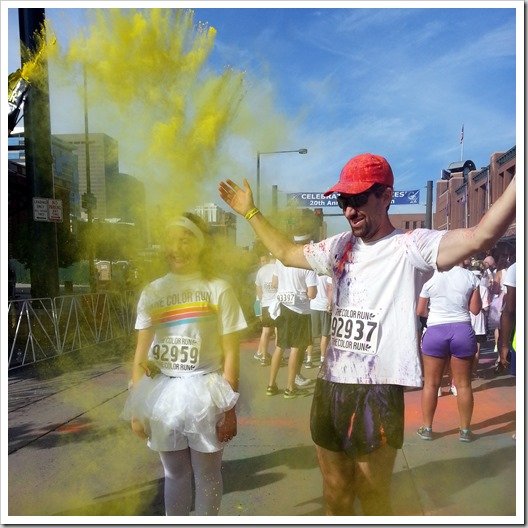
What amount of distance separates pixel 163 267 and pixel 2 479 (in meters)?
1.57

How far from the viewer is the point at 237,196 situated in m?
2.53

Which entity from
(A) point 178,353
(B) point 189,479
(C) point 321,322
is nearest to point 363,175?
(A) point 178,353

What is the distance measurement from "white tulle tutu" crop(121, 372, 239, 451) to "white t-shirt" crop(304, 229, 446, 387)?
1.63 ft

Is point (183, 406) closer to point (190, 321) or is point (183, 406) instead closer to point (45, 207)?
point (190, 321)

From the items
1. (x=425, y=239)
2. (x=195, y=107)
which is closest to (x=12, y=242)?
(x=195, y=107)

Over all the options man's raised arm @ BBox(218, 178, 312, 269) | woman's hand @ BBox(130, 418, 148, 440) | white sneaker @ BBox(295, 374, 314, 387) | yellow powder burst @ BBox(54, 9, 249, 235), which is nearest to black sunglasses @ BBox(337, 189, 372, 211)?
man's raised arm @ BBox(218, 178, 312, 269)

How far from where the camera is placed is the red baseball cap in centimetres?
213

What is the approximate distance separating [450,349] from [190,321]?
238 centimetres

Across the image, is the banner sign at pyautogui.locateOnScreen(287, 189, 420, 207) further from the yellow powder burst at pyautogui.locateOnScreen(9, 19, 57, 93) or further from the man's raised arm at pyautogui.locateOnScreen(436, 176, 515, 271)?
the yellow powder burst at pyautogui.locateOnScreen(9, 19, 57, 93)

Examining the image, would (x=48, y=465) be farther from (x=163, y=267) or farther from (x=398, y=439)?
(x=398, y=439)

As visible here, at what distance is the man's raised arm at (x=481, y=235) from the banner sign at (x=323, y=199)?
0.62m

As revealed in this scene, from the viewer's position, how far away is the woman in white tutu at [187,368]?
2.28 metres

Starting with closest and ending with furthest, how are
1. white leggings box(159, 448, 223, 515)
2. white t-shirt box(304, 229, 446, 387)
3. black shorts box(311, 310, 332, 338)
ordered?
1. white t-shirt box(304, 229, 446, 387)
2. white leggings box(159, 448, 223, 515)
3. black shorts box(311, 310, 332, 338)

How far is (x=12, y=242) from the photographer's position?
12.0 ft
